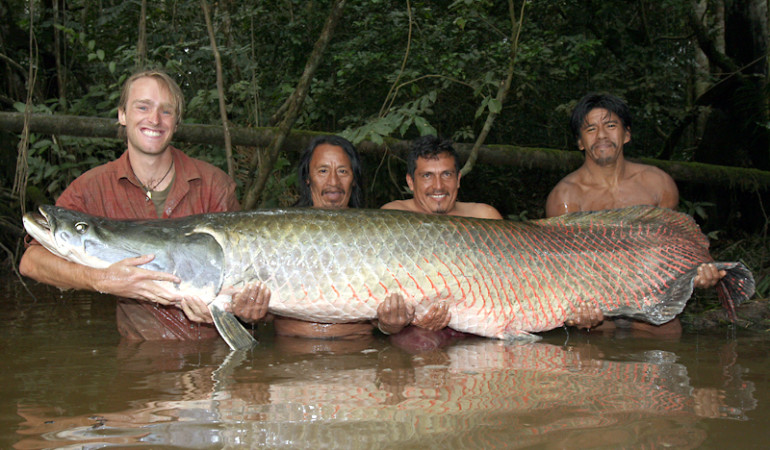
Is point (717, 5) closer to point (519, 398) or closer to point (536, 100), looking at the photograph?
point (536, 100)

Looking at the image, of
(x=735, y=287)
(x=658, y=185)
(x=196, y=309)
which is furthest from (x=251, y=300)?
(x=658, y=185)

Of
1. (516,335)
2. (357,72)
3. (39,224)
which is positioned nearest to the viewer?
(39,224)

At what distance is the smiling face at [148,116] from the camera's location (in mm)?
4008

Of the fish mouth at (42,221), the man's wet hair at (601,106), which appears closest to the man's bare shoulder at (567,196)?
the man's wet hair at (601,106)

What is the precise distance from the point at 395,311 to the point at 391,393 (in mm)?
857

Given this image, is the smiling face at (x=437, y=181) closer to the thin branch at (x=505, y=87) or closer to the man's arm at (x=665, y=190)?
the thin branch at (x=505, y=87)

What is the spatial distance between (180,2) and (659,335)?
23.8 ft

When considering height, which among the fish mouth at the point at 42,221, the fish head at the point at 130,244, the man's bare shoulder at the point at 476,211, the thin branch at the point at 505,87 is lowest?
the fish head at the point at 130,244

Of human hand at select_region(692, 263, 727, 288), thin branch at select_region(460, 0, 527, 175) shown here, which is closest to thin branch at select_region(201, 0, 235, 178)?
thin branch at select_region(460, 0, 527, 175)

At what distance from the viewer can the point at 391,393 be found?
2.66 metres

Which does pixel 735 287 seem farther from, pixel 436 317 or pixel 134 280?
pixel 134 280

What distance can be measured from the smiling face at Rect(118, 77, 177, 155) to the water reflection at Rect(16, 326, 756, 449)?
129 centimetres

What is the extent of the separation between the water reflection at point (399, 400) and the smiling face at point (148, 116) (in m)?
1.29

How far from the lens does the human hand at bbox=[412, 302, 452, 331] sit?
3539mm
